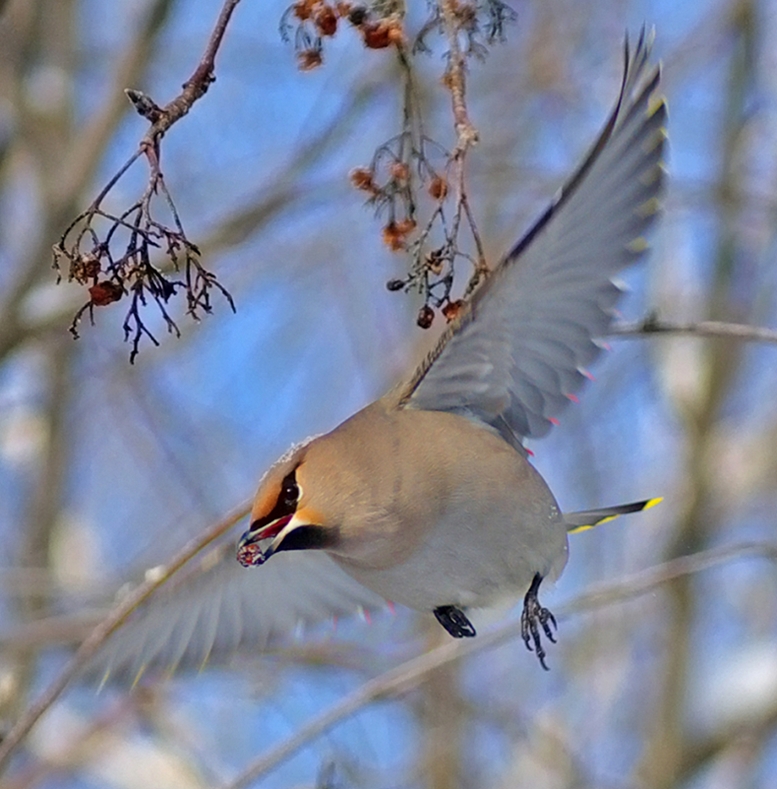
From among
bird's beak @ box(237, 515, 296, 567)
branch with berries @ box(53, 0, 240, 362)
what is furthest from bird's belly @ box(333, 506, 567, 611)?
branch with berries @ box(53, 0, 240, 362)

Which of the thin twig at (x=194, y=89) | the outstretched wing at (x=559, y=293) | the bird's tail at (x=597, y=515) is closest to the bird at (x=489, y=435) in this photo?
the outstretched wing at (x=559, y=293)

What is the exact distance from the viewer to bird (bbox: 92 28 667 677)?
2059 millimetres

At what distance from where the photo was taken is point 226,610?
2.87m

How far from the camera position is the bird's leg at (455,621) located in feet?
8.34

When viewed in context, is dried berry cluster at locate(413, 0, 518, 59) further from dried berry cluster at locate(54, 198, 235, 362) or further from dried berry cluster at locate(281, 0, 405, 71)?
dried berry cluster at locate(54, 198, 235, 362)

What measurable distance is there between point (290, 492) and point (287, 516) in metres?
0.05

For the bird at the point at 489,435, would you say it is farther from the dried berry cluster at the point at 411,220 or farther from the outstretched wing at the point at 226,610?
the outstretched wing at the point at 226,610

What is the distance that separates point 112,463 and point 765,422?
4.66 metres

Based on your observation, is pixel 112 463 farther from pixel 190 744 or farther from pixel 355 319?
pixel 190 744

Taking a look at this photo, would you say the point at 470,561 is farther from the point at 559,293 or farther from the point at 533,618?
the point at 559,293

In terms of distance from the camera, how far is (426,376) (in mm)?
2379

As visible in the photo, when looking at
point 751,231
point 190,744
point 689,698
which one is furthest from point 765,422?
point 190,744

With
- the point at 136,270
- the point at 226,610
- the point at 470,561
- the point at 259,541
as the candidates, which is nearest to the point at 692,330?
the point at 470,561

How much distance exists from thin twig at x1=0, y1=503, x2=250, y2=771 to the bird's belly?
0.24 metres
